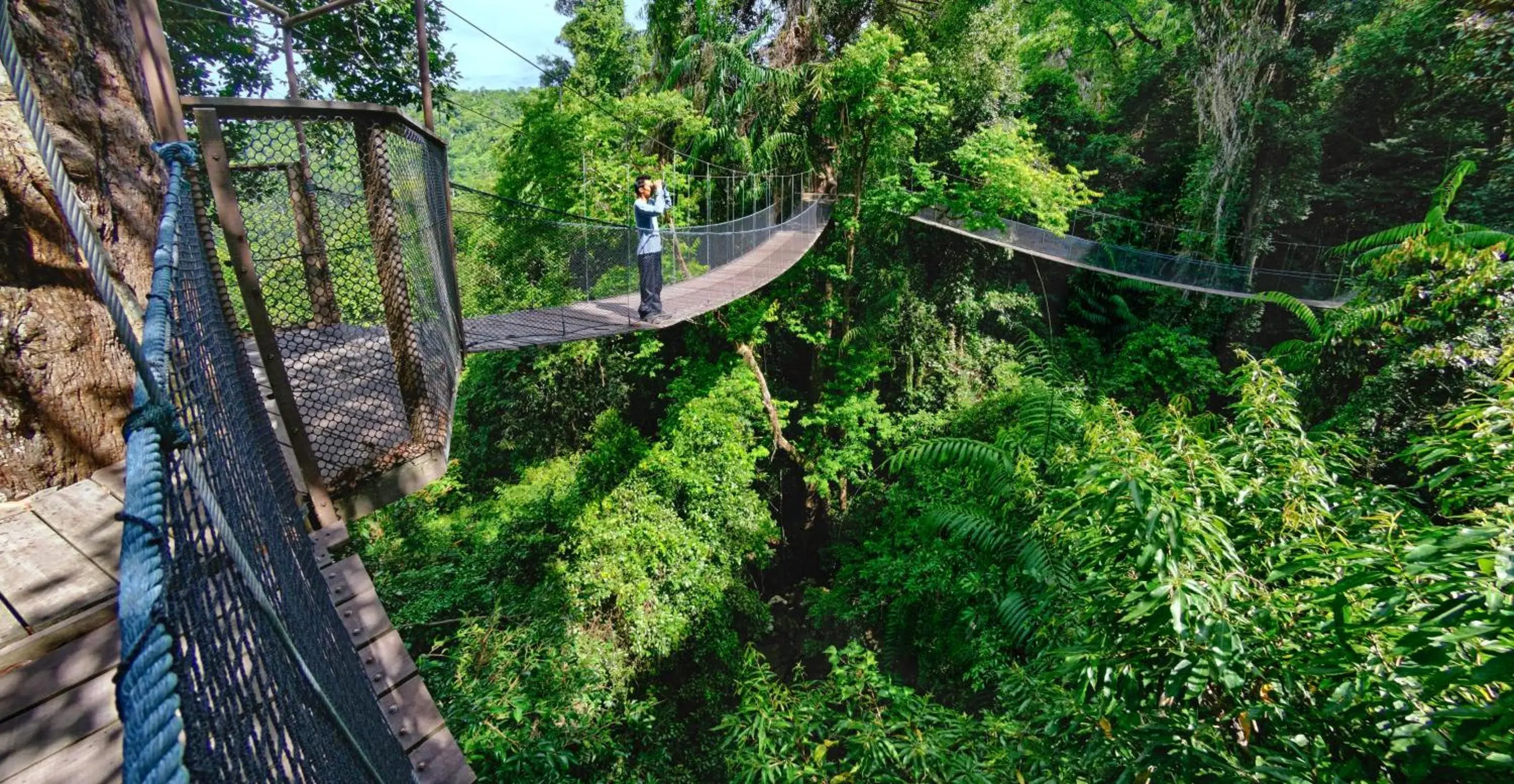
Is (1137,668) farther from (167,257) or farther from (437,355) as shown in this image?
(437,355)

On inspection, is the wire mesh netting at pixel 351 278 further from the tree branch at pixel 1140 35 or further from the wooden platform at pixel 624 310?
the tree branch at pixel 1140 35

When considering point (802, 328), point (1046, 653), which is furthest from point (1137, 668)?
point (802, 328)

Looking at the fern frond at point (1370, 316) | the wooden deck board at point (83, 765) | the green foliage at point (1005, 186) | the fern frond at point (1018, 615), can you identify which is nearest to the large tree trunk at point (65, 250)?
the wooden deck board at point (83, 765)

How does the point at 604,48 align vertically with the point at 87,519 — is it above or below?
above

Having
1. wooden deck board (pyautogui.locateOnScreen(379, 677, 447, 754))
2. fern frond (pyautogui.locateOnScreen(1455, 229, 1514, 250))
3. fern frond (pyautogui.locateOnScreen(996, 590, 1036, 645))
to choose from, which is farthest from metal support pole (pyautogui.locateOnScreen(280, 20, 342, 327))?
fern frond (pyautogui.locateOnScreen(1455, 229, 1514, 250))

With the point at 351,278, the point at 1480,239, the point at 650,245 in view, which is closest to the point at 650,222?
the point at 650,245

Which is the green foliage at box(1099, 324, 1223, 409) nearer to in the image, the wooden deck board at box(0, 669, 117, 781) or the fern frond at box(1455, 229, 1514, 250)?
the fern frond at box(1455, 229, 1514, 250)

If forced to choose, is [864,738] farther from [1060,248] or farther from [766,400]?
[1060,248]

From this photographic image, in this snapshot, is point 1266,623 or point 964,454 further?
point 964,454
